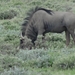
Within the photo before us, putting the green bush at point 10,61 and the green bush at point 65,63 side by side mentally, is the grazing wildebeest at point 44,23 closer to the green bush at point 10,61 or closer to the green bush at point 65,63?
the green bush at point 10,61

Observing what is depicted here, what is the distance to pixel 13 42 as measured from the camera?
536 inches

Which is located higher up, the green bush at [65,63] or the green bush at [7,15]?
the green bush at [65,63]

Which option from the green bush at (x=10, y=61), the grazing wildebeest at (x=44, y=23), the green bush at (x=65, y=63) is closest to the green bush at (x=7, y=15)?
the grazing wildebeest at (x=44, y=23)

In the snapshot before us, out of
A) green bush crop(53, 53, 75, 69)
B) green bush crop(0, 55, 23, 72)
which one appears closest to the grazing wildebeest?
green bush crop(0, 55, 23, 72)

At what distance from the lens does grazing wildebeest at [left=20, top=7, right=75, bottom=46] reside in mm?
13031

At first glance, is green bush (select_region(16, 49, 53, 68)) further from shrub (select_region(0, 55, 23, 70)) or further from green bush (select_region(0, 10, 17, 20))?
green bush (select_region(0, 10, 17, 20))

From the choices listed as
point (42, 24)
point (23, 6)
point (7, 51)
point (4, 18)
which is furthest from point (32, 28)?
point (23, 6)

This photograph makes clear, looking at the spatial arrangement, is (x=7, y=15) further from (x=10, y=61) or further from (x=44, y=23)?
(x=10, y=61)

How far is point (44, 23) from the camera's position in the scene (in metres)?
13.3

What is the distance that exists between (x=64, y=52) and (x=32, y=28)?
2986 millimetres

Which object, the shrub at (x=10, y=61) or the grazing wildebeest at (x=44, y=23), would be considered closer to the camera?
the shrub at (x=10, y=61)

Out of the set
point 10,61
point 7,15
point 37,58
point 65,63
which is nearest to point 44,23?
point 37,58

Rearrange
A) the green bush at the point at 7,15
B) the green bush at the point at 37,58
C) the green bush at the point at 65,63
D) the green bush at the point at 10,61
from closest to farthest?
the green bush at the point at 65,63 < the green bush at the point at 10,61 < the green bush at the point at 37,58 < the green bush at the point at 7,15

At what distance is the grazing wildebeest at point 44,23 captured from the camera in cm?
1303
